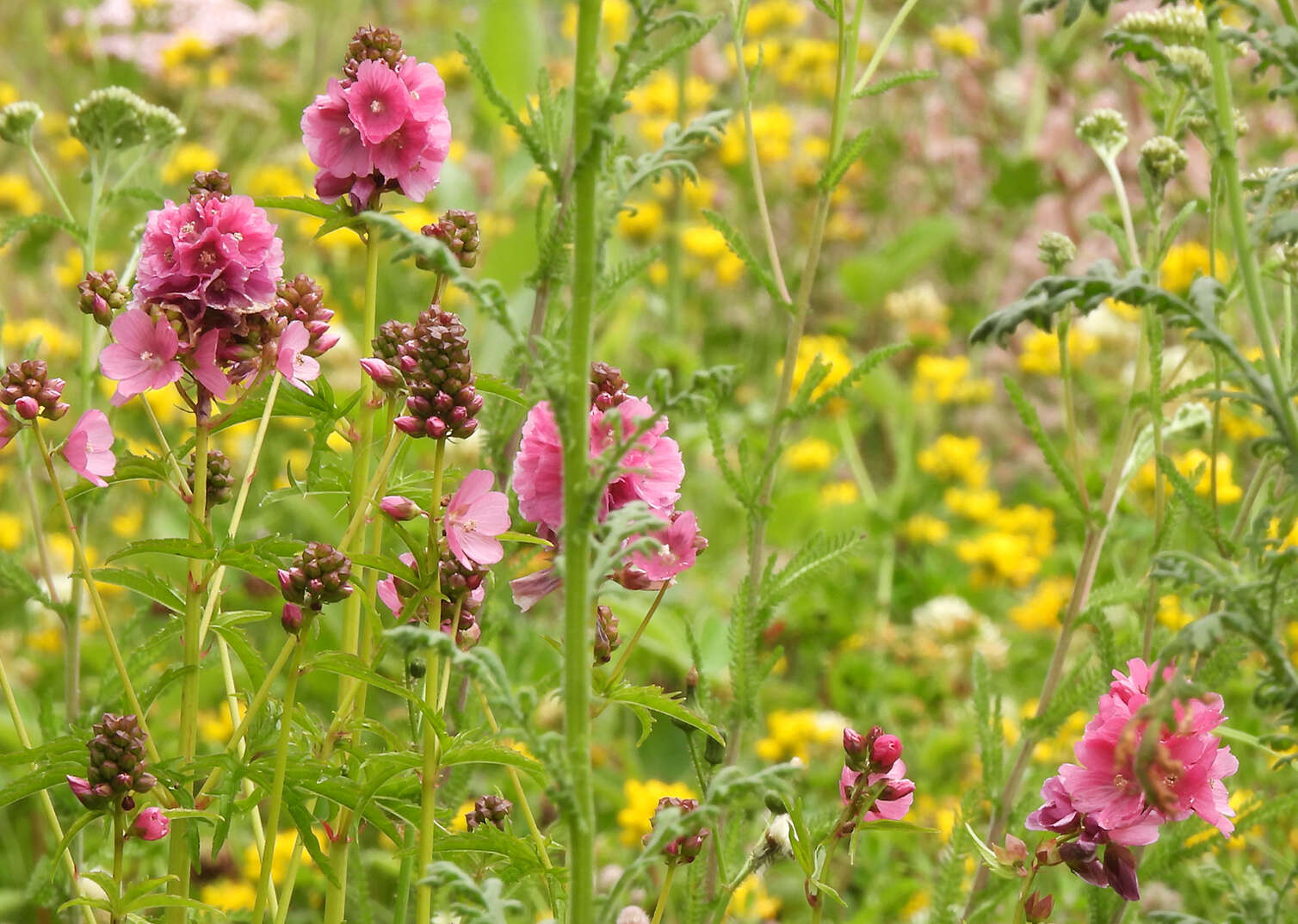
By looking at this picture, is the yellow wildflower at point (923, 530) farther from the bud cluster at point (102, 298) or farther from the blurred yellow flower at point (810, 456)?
the bud cluster at point (102, 298)

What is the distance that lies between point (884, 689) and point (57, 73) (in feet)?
12.6

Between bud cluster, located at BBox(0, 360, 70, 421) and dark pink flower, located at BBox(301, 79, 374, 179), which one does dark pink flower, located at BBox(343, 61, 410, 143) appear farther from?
bud cluster, located at BBox(0, 360, 70, 421)

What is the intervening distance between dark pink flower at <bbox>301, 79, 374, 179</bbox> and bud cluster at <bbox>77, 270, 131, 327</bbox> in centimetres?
20

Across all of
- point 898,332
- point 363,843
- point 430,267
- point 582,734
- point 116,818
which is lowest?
point 363,843

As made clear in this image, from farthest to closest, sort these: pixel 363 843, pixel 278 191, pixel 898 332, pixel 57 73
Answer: pixel 57 73 < pixel 898 332 < pixel 278 191 < pixel 363 843

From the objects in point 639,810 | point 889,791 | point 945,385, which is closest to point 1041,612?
point 945,385

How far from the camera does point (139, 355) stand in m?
1.07

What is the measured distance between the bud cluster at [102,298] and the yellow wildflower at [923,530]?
2.40 m

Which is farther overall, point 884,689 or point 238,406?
point 884,689

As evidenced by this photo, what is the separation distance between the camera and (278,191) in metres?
3.72

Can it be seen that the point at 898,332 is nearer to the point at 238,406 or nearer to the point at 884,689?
the point at 884,689

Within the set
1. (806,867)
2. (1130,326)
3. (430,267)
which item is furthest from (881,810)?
(1130,326)

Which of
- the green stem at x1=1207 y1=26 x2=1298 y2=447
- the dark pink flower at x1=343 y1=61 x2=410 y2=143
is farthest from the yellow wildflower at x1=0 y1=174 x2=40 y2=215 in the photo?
the green stem at x1=1207 y1=26 x2=1298 y2=447

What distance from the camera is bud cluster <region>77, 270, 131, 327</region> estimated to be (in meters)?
1.10
